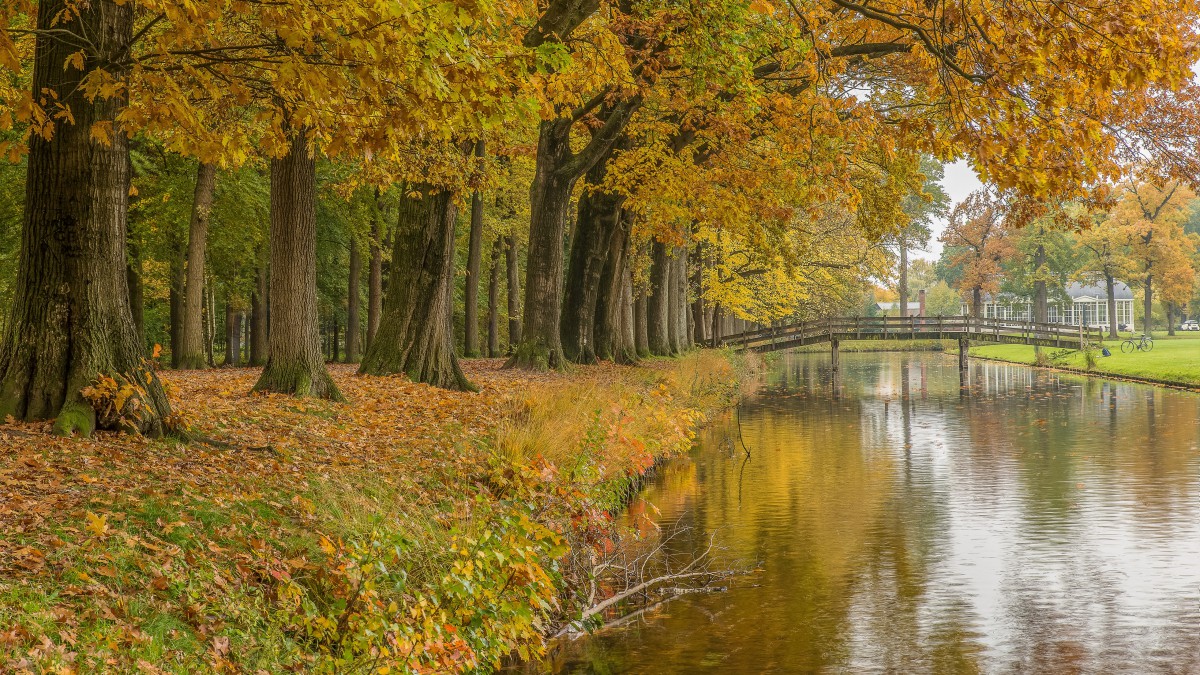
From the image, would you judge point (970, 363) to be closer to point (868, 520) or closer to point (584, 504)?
point (868, 520)

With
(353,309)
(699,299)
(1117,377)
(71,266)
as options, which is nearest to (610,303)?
(353,309)

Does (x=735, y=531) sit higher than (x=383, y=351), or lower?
lower

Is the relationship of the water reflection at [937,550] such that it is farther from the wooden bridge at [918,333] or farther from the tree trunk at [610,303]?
the wooden bridge at [918,333]

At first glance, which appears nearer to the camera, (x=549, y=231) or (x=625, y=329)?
(x=549, y=231)

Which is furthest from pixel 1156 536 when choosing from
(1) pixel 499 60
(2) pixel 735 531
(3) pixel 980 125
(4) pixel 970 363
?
Result: (4) pixel 970 363

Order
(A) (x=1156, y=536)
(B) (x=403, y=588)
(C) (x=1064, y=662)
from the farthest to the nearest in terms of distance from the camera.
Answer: (A) (x=1156, y=536) < (C) (x=1064, y=662) < (B) (x=403, y=588)

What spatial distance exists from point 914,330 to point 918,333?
140 centimetres

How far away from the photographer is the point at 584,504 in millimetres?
10594

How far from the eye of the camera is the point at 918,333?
57.8 m

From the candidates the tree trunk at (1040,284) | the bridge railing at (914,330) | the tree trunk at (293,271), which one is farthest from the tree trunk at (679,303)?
the tree trunk at (1040,284)

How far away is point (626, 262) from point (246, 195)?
11.5 m

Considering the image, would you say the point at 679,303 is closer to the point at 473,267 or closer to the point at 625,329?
the point at 625,329

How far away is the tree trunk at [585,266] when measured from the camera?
2841 cm

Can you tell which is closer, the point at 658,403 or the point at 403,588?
the point at 403,588
